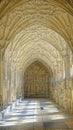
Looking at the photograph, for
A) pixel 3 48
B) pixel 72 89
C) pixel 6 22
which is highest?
pixel 6 22

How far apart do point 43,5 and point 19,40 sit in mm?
9851

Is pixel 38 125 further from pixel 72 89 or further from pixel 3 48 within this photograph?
pixel 3 48

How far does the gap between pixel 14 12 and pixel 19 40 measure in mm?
8442

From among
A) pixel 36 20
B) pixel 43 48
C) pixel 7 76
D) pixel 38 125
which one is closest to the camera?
pixel 38 125

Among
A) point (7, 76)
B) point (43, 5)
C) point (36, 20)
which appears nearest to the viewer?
point (43, 5)

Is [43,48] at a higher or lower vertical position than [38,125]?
higher

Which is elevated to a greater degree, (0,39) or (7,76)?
(0,39)

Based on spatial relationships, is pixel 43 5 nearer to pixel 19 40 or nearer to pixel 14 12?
pixel 14 12

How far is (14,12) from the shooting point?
Answer: 25203mm

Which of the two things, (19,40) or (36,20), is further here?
(19,40)

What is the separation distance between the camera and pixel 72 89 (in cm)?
2650

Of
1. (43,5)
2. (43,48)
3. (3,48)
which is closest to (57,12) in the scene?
(43,5)

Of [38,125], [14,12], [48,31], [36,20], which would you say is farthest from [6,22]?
[38,125]

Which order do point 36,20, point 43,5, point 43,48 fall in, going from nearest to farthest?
point 43,5
point 36,20
point 43,48
